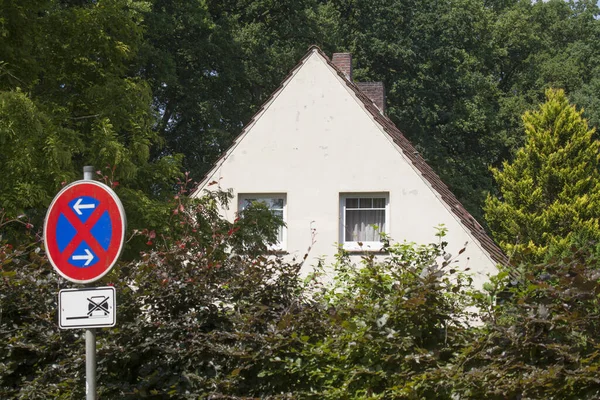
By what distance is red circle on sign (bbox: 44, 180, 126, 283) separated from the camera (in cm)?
521

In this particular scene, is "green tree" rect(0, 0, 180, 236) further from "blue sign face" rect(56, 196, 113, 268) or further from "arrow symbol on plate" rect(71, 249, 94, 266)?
"arrow symbol on plate" rect(71, 249, 94, 266)

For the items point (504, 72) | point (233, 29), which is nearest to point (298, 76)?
point (233, 29)

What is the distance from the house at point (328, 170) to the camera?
20688 millimetres

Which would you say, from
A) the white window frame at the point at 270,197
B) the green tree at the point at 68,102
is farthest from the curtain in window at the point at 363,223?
the green tree at the point at 68,102

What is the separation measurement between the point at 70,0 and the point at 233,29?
9.99m

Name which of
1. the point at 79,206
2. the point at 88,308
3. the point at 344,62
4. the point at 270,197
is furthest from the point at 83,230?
the point at 344,62

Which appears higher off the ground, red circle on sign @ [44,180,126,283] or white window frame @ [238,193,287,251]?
white window frame @ [238,193,287,251]

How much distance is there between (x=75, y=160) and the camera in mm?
19031

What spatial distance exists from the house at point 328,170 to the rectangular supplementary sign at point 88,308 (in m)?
15.2

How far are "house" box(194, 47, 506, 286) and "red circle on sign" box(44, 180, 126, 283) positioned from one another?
49.2ft

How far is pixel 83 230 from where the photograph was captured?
209 inches

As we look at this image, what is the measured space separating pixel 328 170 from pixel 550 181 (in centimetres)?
1493

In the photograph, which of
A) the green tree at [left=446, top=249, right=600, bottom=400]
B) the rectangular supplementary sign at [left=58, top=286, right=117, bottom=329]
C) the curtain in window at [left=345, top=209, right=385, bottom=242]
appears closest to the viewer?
the green tree at [left=446, top=249, right=600, bottom=400]

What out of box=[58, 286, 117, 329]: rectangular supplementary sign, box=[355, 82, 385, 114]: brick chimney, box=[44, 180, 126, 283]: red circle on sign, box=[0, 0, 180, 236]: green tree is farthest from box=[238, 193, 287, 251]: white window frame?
box=[58, 286, 117, 329]: rectangular supplementary sign
